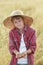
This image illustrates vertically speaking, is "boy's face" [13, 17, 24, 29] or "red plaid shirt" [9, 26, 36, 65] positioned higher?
"boy's face" [13, 17, 24, 29]

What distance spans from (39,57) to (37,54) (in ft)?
0.19

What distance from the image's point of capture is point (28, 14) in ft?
11.8

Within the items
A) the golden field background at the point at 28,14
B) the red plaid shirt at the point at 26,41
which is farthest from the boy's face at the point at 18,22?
the golden field background at the point at 28,14

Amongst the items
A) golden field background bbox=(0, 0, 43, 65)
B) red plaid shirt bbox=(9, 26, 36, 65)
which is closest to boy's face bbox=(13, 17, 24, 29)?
red plaid shirt bbox=(9, 26, 36, 65)

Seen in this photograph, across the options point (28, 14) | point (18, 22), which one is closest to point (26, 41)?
point (18, 22)

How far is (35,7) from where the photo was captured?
3676 mm

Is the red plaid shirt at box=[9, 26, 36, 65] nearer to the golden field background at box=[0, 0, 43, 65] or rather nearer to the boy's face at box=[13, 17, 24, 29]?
the boy's face at box=[13, 17, 24, 29]

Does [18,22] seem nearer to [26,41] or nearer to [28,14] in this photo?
[26,41]

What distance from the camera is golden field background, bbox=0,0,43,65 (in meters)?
3.44

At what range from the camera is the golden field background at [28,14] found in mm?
3443

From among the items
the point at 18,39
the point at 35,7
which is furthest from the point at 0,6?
the point at 18,39

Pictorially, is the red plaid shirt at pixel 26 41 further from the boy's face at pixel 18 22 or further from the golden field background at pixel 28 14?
the golden field background at pixel 28 14

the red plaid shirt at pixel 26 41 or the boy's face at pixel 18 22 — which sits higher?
the boy's face at pixel 18 22

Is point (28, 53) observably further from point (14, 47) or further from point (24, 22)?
point (24, 22)
